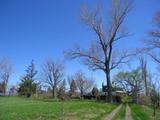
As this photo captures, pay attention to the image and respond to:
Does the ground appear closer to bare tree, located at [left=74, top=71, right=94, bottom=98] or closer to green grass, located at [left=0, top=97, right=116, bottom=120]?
green grass, located at [left=0, top=97, right=116, bottom=120]

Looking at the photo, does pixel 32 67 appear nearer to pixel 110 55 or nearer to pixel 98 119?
pixel 110 55

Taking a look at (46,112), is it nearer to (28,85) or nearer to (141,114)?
(141,114)

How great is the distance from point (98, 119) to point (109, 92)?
61.8 feet

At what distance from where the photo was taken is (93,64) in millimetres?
35688

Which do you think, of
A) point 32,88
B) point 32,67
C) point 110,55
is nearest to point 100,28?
point 110,55

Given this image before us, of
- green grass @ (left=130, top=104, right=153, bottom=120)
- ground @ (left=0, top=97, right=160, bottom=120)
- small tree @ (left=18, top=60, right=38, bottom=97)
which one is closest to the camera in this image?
ground @ (left=0, top=97, right=160, bottom=120)

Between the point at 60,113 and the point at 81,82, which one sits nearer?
the point at 60,113

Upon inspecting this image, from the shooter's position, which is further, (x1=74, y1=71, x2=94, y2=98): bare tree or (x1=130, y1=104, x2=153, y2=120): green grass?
(x1=74, y1=71, x2=94, y2=98): bare tree

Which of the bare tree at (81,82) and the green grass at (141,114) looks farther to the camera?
the bare tree at (81,82)

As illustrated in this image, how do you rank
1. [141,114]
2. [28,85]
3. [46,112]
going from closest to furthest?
[46,112], [141,114], [28,85]

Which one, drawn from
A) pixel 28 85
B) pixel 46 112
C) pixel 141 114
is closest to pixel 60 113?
pixel 46 112

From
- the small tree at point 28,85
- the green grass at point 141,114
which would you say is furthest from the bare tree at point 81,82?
the green grass at point 141,114

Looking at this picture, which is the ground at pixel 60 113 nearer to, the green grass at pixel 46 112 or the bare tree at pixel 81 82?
the green grass at pixel 46 112

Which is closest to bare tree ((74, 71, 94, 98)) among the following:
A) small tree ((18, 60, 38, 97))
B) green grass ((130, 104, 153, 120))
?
small tree ((18, 60, 38, 97))
